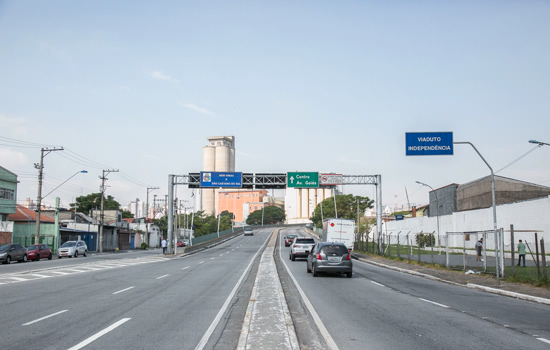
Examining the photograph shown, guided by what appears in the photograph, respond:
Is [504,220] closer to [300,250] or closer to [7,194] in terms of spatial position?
[300,250]

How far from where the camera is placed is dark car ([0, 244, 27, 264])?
36375mm

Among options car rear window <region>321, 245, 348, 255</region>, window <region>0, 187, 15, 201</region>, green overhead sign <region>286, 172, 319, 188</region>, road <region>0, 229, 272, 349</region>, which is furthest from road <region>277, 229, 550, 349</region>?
window <region>0, 187, 15, 201</region>

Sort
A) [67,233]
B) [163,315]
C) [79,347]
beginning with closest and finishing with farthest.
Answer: [79,347], [163,315], [67,233]

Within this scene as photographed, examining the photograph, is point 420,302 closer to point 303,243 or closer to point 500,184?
point 303,243

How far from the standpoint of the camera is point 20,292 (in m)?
15.6

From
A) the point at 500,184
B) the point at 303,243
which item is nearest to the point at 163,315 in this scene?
the point at 303,243

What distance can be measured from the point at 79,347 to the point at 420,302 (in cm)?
949

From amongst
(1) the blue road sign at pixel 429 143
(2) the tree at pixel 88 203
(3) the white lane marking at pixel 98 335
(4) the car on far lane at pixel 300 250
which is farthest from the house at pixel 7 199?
(2) the tree at pixel 88 203

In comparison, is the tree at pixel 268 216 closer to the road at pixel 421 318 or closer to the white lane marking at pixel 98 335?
the road at pixel 421 318

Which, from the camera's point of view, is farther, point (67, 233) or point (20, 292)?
point (67, 233)

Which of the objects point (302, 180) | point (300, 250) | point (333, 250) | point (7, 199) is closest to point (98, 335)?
point (333, 250)

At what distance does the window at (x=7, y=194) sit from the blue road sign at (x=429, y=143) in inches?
1931

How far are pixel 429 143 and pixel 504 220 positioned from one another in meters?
21.5

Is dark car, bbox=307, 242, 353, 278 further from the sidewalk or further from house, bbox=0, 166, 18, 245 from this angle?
house, bbox=0, 166, 18, 245
